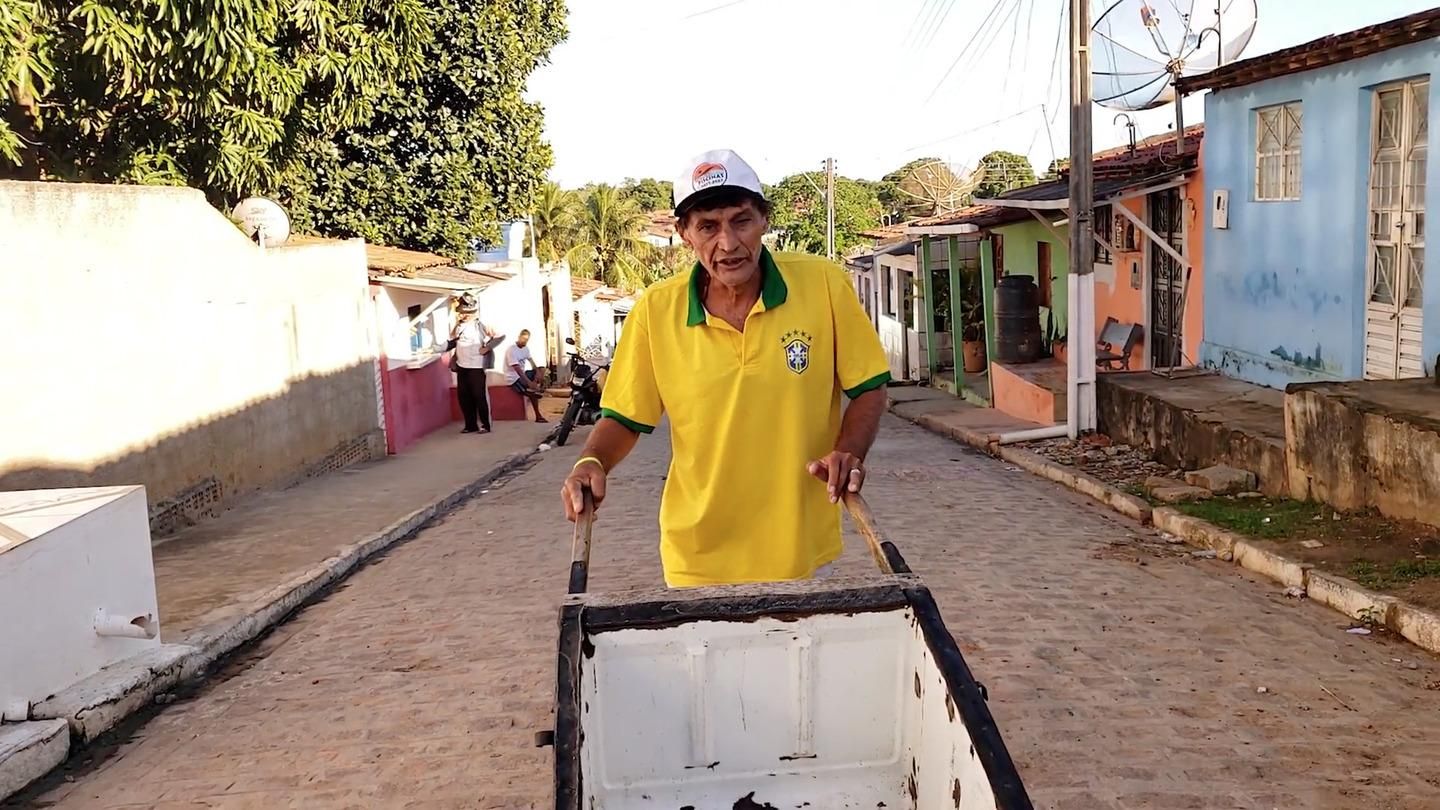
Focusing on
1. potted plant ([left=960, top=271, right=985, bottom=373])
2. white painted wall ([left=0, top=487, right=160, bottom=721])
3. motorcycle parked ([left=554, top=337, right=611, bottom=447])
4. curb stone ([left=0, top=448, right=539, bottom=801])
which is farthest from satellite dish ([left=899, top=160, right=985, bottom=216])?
white painted wall ([left=0, top=487, right=160, bottom=721])

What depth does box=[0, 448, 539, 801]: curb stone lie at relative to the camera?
4730 millimetres

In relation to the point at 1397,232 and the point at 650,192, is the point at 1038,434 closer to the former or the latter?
the point at 1397,232

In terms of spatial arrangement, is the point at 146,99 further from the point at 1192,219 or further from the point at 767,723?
the point at 1192,219

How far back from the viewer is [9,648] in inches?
185

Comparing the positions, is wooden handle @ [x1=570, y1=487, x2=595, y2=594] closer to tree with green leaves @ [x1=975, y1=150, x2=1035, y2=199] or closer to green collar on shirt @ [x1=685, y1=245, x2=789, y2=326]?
green collar on shirt @ [x1=685, y1=245, x2=789, y2=326]

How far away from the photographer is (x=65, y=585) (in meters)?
5.05

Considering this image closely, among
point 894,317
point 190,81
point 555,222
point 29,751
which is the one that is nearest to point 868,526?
point 29,751

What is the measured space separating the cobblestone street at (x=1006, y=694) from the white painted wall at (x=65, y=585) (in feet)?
1.31

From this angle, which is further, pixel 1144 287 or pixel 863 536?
pixel 1144 287

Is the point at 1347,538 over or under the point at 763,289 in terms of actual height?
under

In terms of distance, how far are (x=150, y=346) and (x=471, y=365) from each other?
29.4ft

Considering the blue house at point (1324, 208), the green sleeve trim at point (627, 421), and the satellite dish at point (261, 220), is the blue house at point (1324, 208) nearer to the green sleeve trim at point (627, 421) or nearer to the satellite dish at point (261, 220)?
the green sleeve trim at point (627, 421)

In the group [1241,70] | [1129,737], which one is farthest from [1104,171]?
[1129,737]

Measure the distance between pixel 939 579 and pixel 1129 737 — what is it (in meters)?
2.78
